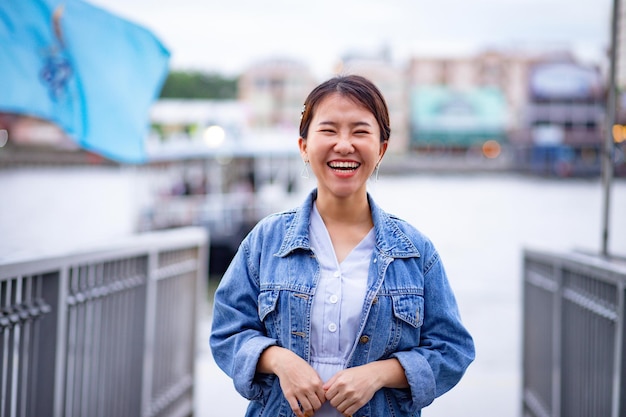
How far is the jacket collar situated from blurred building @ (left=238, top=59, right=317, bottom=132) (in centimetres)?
8266

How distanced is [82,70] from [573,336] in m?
3.11

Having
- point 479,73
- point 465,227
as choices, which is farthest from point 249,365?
point 479,73

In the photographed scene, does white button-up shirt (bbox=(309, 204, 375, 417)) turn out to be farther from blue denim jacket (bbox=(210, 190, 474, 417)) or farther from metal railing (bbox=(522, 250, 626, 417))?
metal railing (bbox=(522, 250, 626, 417))

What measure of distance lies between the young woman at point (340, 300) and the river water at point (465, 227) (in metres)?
0.40

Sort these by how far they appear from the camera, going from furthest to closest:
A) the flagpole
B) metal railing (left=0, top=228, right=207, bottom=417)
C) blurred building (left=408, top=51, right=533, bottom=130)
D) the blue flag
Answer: blurred building (left=408, top=51, right=533, bottom=130) → the blue flag → the flagpole → metal railing (left=0, top=228, right=207, bottom=417)

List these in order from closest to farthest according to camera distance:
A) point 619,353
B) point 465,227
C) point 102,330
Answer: point 619,353 < point 102,330 < point 465,227

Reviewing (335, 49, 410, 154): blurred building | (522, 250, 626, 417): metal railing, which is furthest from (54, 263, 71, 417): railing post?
(335, 49, 410, 154): blurred building

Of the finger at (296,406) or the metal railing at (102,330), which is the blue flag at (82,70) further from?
the finger at (296,406)

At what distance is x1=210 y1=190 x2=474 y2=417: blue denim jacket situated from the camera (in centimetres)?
188

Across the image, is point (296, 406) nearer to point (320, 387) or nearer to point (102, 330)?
point (320, 387)

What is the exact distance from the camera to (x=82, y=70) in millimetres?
4559

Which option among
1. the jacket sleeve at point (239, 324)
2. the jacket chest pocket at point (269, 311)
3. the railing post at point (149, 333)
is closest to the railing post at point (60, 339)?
the railing post at point (149, 333)

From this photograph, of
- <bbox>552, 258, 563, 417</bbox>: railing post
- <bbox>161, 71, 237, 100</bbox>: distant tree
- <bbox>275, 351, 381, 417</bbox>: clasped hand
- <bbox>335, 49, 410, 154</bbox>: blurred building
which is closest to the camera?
<bbox>275, 351, 381, 417</bbox>: clasped hand

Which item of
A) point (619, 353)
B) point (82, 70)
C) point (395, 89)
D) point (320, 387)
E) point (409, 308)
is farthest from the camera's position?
point (395, 89)
